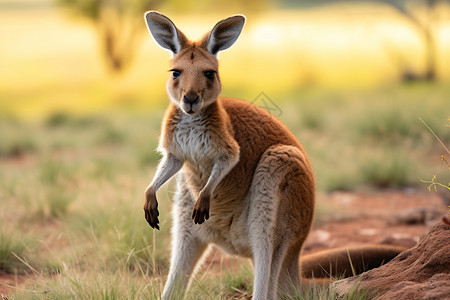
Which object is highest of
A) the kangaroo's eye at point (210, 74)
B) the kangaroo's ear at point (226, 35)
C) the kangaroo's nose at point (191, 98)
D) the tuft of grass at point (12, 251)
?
the kangaroo's ear at point (226, 35)

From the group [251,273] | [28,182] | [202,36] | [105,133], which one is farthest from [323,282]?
[105,133]

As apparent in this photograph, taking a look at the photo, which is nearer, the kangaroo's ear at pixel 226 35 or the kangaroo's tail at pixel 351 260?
the kangaroo's ear at pixel 226 35

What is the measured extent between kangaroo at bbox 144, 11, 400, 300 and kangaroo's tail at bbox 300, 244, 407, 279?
453mm

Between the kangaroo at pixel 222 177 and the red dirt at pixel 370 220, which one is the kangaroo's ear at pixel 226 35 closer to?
the kangaroo at pixel 222 177

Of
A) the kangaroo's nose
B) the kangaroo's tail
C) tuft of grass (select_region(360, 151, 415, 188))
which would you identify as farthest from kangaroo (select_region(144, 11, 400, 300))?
tuft of grass (select_region(360, 151, 415, 188))

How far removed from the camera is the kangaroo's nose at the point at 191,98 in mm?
4059

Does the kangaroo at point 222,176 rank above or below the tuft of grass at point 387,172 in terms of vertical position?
above

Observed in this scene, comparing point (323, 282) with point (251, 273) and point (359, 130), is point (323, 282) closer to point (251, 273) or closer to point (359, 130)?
point (251, 273)

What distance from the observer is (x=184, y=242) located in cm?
464

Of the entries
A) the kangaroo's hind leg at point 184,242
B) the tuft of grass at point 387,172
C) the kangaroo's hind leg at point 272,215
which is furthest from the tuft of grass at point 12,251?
the tuft of grass at point 387,172

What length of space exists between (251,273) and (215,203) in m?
0.81

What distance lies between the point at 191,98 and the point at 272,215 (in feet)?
3.19

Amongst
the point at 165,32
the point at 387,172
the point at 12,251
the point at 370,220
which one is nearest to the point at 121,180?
the point at 12,251

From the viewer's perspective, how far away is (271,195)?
433 cm
